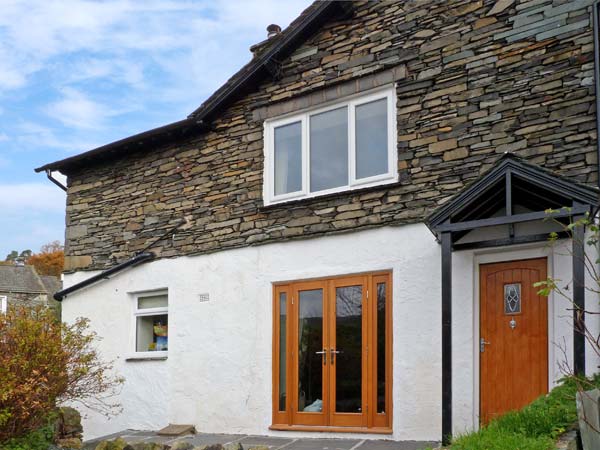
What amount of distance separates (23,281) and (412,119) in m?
40.3

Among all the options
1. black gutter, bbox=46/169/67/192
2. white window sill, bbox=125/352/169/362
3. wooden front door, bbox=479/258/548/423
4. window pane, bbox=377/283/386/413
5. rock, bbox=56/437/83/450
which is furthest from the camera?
black gutter, bbox=46/169/67/192

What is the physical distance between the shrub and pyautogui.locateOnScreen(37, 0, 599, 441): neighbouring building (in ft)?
8.08

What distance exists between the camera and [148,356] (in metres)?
12.4

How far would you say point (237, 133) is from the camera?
11.9 m

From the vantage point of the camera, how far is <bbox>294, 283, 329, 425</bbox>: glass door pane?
10.3 metres

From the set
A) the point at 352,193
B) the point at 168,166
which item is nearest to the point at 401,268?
the point at 352,193

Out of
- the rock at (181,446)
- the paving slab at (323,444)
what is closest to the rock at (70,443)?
the rock at (181,446)

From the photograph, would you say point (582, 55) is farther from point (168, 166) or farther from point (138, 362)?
point (138, 362)

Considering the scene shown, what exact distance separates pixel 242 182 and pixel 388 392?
4.01 metres

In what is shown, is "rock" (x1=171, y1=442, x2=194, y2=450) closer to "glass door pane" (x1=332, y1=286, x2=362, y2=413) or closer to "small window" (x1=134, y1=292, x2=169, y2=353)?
"glass door pane" (x1=332, y1=286, x2=362, y2=413)

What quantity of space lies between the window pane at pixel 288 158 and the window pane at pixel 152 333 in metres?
3.17

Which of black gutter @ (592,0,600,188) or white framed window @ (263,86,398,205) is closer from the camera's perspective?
black gutter @ (592,0,600,188)

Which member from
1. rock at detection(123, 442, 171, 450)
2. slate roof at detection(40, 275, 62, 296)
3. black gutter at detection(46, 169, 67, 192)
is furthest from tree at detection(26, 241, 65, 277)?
rock at detection(123, 442, 171, 450)

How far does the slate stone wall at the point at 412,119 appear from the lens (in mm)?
8758
